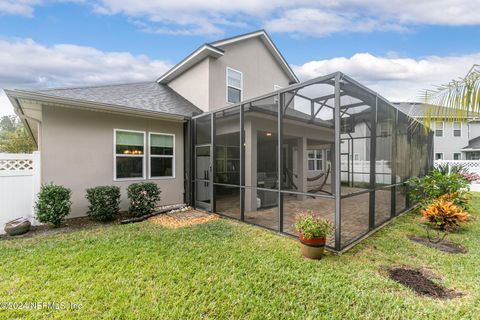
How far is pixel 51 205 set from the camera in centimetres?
506

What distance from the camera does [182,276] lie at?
300 cm

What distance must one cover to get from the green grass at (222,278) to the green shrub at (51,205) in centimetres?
65

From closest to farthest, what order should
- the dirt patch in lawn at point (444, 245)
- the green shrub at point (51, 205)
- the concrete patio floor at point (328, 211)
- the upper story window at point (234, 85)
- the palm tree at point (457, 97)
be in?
the palm tree at point (457, 97) < the dirt patch in lawn at point (444, 245) < the green shrub at point (51, 205) < the concrete patio floor at point (328, 211) < the upper story window at point (234, 85)

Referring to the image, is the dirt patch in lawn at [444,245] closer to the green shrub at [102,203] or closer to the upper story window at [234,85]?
the green shrub at [102,203]

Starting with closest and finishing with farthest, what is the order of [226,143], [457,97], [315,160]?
1. [457,97]
2. [226,143]
3. [315,160]

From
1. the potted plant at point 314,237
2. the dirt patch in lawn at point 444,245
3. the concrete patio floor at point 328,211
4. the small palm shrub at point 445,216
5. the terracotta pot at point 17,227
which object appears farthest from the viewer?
the concrete patio floor at point 328,211

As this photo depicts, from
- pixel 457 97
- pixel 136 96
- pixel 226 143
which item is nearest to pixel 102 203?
pixel 226 143

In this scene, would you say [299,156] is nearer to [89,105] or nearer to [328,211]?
[328,211]

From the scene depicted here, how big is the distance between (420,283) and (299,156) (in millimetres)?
5921

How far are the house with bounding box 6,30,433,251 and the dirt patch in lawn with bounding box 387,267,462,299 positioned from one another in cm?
96

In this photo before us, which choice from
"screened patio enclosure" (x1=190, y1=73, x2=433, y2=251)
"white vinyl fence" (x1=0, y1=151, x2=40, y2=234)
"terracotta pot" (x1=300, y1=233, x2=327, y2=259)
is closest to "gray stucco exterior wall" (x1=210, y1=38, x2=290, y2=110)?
"screened patio enclosure" (x1=190, y1=73, x2=433, y2=251)

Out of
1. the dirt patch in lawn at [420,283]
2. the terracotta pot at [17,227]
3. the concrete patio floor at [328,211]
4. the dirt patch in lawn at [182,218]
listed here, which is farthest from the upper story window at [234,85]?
the dirt patch in lawn at [420,283]

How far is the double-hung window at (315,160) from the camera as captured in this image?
13265mm

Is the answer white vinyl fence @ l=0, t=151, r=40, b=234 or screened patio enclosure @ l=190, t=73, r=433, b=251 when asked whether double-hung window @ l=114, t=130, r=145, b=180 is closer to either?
screened patio enclosure @ l=190, t=73, r=433, b=251
